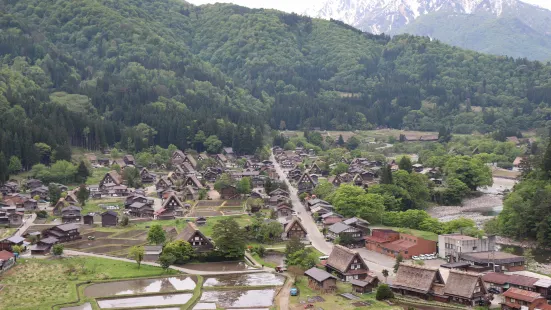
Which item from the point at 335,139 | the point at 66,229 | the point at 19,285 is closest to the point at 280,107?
the point at 335,139

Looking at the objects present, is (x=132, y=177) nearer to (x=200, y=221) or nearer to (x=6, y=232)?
(x=200, y=221)

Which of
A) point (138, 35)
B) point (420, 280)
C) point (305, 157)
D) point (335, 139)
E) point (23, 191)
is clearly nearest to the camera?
point (420, 280)

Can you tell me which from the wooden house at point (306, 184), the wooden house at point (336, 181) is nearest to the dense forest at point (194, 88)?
the wooden house at point (336, 181)

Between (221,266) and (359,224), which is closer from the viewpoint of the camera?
(221,266)

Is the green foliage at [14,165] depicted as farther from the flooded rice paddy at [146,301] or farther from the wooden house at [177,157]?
the flooded rice paddy at [146,301]

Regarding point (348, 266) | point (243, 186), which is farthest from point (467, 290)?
point (243, 186)

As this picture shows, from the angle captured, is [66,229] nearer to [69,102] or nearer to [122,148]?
[122,148]

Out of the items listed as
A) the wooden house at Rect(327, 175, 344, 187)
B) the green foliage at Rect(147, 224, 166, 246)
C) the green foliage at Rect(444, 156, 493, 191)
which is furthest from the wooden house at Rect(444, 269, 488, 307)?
the green foliage at Rect(444, 156, 493, 191)
